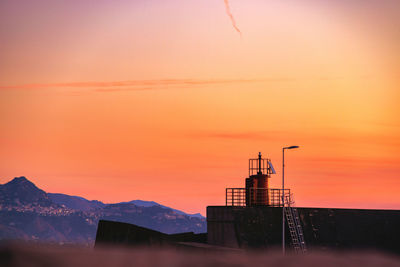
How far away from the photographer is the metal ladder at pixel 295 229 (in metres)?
38.3

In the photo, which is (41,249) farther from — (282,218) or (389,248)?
(389,248)

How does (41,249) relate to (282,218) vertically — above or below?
below

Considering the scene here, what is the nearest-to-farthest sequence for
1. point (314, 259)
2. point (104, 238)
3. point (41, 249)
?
point (41, 249), point (314, 259), point (104, 238)

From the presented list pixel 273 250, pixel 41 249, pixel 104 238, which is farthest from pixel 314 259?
pixel 41 249

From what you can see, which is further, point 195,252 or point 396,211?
point 396,211

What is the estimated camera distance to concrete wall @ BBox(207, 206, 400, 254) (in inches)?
1533

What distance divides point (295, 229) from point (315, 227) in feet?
5.67

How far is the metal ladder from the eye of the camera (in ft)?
126

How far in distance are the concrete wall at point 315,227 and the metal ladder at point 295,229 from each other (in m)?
0.48

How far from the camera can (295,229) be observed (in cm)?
3872

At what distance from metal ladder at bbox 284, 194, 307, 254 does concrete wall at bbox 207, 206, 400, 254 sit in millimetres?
477

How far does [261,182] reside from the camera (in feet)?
139

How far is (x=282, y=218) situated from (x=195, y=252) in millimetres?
6186

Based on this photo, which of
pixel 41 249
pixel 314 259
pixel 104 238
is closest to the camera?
pixel 41 249
